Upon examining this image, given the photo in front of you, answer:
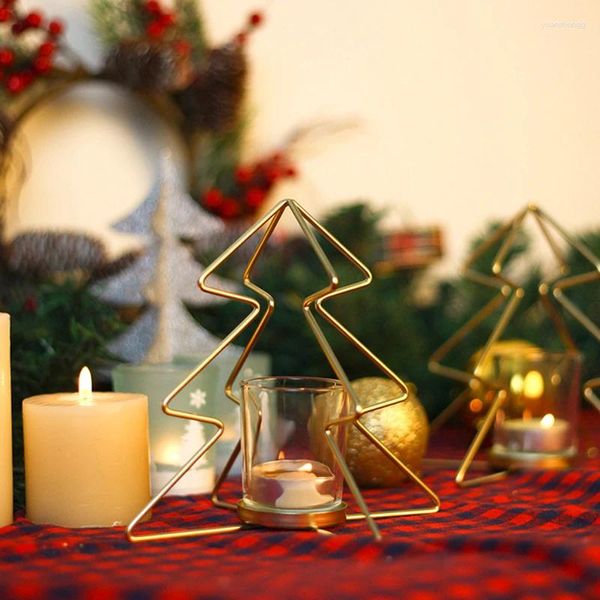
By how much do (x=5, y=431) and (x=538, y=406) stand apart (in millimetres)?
434

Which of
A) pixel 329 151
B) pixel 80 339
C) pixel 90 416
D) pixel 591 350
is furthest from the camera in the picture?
pixel 329 151

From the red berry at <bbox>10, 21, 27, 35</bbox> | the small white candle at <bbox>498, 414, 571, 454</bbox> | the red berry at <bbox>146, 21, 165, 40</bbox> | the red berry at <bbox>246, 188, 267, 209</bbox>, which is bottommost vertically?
the small white candle at <bbox>498, 414, 571, 454</bbox>

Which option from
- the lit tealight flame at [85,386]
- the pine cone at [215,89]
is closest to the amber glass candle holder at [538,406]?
the lit tealight flame at [85,386]

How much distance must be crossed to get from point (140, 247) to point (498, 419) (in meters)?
0.49

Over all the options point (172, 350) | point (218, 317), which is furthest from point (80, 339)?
point (218, 317)

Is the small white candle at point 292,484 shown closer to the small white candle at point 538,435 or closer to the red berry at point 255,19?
→ the small white candle at point 538,435

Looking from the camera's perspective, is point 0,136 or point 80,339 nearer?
point 80,339

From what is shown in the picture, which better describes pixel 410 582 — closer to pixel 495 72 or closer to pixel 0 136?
pixel 0 136

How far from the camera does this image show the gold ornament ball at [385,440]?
0.66m

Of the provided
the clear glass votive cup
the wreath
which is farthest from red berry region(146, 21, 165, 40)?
the clear glass votive cup

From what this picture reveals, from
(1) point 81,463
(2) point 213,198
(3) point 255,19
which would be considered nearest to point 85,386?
(1) point 81,463

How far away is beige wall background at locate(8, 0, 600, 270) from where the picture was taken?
1.17 metres

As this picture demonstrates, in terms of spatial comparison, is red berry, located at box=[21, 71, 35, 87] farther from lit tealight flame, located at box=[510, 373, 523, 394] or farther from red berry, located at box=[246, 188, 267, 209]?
lit tealight flame, located at box=[510, 373, 523, 394]

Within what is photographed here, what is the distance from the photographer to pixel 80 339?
2.36ft
